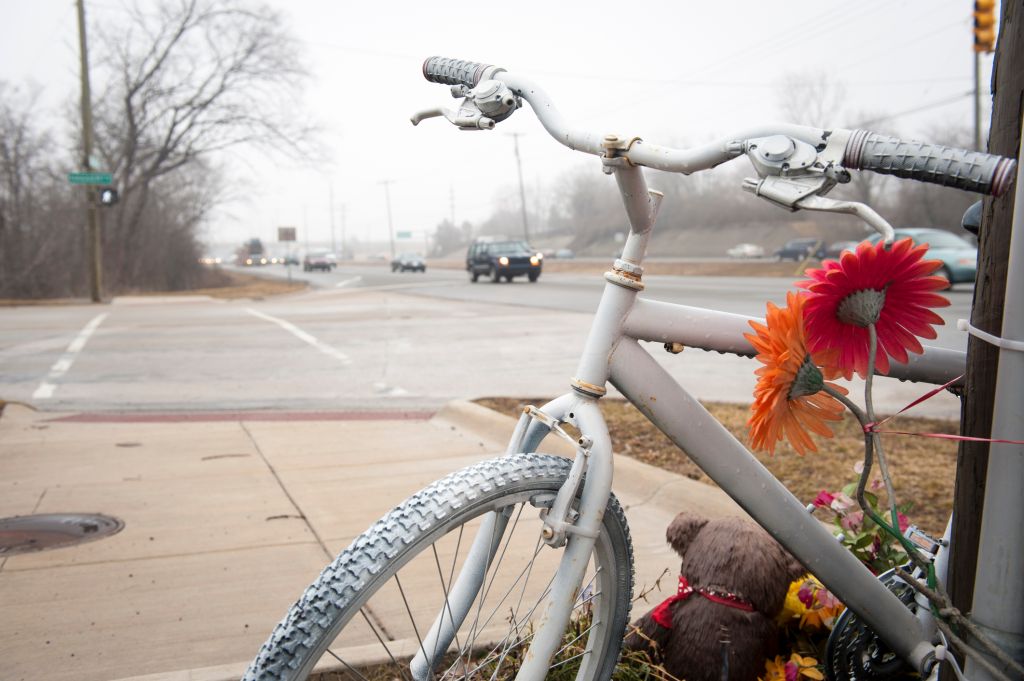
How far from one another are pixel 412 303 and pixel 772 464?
655 inches

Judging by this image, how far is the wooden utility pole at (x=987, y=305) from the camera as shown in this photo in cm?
176

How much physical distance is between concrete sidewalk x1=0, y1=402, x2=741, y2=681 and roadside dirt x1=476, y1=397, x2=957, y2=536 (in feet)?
1.57

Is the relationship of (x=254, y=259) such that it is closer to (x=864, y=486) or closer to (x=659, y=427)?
(x=659, y=427)

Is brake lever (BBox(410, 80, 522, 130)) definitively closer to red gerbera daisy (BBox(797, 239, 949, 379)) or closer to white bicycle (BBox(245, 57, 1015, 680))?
white bicycle (BBox(245, 57, 1015, 680))

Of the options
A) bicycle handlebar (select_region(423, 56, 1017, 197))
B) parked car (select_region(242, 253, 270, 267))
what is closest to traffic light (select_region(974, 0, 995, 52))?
bicycle handlebar (select_region(423, 56, 1017, 197))

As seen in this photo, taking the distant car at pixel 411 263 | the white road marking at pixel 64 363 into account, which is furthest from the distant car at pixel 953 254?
the distant car at pixel 411 263

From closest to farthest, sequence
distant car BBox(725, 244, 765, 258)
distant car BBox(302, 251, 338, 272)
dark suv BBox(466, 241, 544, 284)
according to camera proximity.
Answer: dark suv BBox(466, 241, 544, 284), distant car BBox(725, 244, 765, 258), distant car BBox(302, 251, 338, 272)

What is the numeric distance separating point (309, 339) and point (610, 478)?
1171 cm

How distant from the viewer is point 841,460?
4.87m

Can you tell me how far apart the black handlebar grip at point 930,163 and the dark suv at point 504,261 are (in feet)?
99.5

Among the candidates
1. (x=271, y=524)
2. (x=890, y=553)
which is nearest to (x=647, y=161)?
(x=890, y=553)

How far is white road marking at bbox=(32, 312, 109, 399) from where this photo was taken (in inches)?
329

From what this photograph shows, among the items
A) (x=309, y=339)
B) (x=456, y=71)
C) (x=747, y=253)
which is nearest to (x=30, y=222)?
(x=309, y=339)

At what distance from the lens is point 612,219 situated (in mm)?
97250
